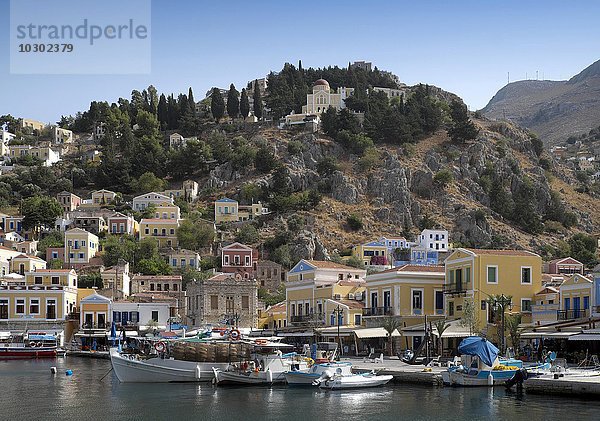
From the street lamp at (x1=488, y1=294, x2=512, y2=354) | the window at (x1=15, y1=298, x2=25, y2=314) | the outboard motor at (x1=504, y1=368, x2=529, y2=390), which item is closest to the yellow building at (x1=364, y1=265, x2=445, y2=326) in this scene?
the street lamp at (x1=488, y1=294, x2=512, y2=354)

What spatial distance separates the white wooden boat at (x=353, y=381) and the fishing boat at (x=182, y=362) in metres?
5.26

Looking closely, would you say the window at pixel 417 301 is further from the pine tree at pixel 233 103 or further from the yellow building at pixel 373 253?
the pine tree at pixel 233 103

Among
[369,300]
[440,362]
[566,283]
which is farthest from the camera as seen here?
[369,300]

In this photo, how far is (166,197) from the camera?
431ft

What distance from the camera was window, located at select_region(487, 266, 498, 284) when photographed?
53.9 m

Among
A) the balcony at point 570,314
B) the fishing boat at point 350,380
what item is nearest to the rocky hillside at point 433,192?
the balcony at point 570,314

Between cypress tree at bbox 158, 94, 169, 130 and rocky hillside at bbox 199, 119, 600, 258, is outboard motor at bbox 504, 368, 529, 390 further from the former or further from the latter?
cypress tree at bbox 158, 94, 169, 130

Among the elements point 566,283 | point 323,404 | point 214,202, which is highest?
point 214,202

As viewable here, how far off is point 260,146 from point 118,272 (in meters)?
53.7

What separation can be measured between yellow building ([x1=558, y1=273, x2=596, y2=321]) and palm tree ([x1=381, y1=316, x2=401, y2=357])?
29.0ft

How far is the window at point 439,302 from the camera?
57.3 metres

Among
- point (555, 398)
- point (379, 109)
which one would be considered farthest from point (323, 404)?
point (379, 109)

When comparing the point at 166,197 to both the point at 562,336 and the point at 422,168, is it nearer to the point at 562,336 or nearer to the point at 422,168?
the point at 422,168

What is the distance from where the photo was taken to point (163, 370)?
1822 inches
